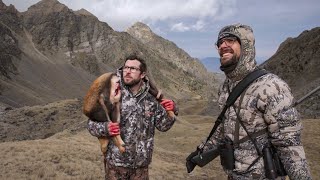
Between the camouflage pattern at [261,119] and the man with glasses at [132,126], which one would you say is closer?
the camouflage pattern at [261,119]

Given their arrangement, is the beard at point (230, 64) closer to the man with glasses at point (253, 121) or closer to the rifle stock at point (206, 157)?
the man with glasses at point (253, 121)

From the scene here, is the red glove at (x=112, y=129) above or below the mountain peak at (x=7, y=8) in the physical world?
below

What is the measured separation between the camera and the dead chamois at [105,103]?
5.75m

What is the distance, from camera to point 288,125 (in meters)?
4.45

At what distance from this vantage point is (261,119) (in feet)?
15.3

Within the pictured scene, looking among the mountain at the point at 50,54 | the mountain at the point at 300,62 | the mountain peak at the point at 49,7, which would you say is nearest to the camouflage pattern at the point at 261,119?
the mountain at the point at 300,62

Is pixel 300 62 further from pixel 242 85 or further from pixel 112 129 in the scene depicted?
pixel 242 85

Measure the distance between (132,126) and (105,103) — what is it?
0.51 metres

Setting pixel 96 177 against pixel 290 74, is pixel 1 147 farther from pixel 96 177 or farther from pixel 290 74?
pixel 290 74

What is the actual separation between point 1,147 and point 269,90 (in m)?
14.1

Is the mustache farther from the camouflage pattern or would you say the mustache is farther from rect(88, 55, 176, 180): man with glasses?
rect(88, 55, 176, 180): man with glasses

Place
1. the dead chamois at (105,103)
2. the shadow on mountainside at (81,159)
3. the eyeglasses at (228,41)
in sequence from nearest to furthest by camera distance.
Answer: the eyeglasses at (228,41) → the dead chamois at (105,103) → the shadow on mountainside at (81,159)

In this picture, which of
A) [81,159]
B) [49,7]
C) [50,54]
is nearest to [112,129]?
[81,159]

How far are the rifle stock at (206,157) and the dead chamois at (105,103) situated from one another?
1073mm
